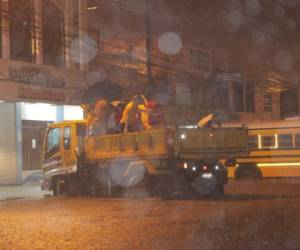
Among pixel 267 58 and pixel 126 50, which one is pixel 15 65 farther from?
pixel 267 58

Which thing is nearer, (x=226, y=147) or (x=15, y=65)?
(x=226, y=147)

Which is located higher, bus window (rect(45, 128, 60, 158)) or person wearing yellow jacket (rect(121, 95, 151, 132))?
person wearing yellow jacket (rect(121, 95, 151, 132))

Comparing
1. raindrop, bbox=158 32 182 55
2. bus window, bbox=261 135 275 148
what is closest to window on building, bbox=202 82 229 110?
raindrop, bbox=158 32 182 55

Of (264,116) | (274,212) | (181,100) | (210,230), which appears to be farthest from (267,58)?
(210,230)

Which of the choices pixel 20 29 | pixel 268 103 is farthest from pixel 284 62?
pixel 20 29

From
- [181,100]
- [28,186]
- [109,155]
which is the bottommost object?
[28,186]

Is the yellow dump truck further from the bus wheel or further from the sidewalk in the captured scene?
the bus wheel

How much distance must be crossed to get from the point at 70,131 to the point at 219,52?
753 inches

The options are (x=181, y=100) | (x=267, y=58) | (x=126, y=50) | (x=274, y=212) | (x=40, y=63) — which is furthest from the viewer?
(x=267, y=58)

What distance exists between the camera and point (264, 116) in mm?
39250

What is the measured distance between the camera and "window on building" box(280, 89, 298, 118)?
133ft

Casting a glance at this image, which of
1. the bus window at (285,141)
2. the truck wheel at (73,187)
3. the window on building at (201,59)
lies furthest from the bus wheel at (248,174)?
the window on building at (201,59)

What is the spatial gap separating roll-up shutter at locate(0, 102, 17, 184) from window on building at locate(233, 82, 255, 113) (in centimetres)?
1712

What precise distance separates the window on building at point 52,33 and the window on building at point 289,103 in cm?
2113
